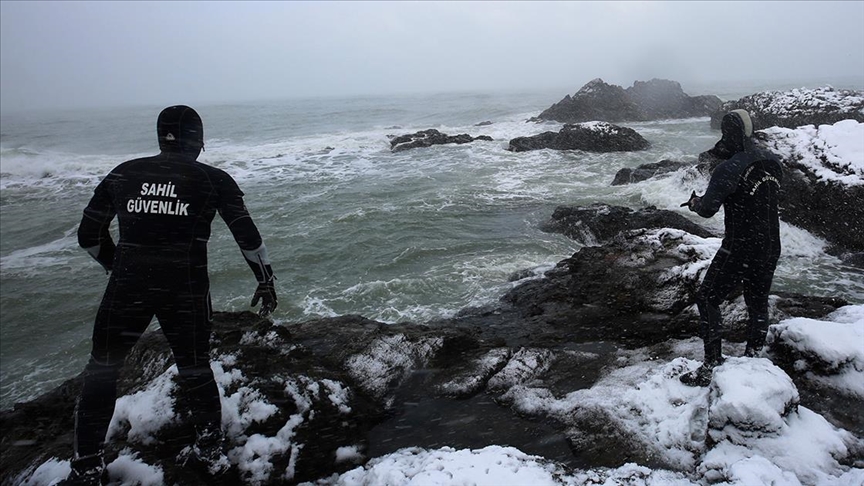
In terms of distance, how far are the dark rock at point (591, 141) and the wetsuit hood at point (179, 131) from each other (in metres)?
23.0

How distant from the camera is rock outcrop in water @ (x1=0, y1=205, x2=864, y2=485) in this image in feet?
9.43

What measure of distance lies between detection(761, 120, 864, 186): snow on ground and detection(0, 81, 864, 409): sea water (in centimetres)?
131

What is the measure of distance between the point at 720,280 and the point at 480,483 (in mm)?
2426

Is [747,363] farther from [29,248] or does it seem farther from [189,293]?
[29,248]

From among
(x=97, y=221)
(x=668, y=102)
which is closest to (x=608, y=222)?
(x=97, y=221)

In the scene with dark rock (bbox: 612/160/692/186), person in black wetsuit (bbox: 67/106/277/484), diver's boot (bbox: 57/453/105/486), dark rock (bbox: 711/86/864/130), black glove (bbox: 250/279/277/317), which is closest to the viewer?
diver's boot (bbox: 57/453/105/486)

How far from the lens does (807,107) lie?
20.6 m

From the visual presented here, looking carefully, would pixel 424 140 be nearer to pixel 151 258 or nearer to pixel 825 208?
pixel 825 208

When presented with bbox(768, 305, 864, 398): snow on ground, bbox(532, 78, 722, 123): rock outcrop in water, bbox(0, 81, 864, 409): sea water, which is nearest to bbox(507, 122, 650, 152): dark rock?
bbox(0, 81, 864, 409): sea water

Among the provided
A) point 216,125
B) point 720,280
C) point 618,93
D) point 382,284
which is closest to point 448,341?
point 720,280

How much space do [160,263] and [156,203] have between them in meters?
0.35

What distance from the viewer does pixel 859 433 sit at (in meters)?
2.95

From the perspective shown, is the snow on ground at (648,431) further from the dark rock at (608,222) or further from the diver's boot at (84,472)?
the dark rock at (608,222)

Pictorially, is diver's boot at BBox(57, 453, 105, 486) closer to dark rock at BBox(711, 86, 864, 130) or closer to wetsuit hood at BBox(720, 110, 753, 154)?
wetsuit hood at BBox(720, 110, 753, 154)
